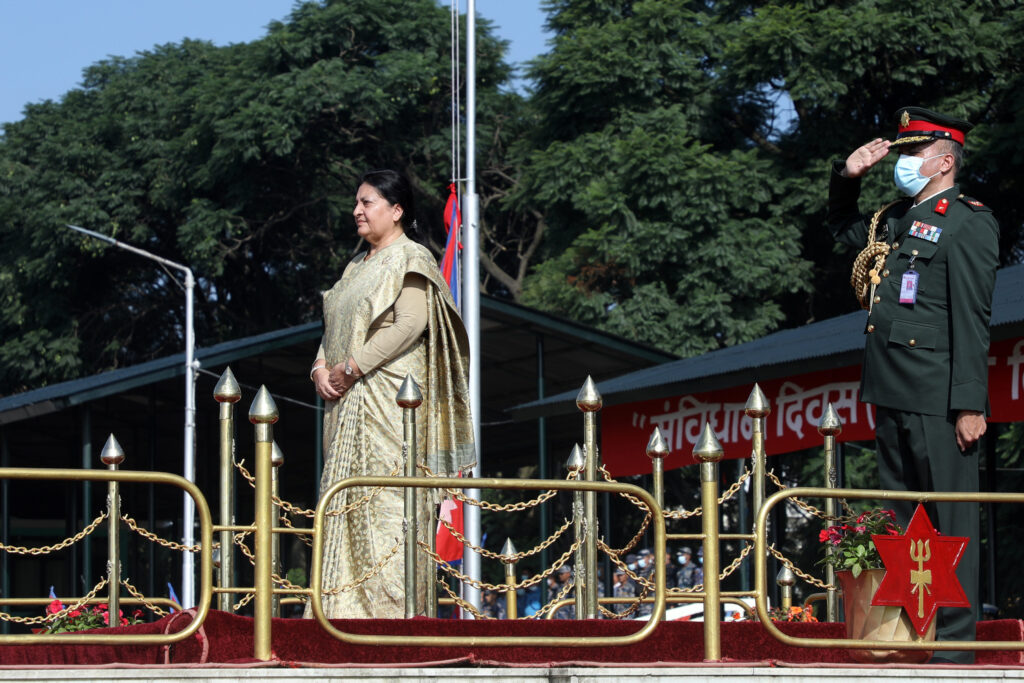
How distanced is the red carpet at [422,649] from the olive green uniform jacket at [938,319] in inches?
40.8

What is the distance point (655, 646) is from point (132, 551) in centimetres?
2912

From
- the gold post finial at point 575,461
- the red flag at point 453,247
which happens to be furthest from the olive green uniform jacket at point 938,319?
the red flag at point 453,247

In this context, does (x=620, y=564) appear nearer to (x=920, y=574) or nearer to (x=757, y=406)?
(x=757, y=406)

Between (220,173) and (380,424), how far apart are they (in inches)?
1142

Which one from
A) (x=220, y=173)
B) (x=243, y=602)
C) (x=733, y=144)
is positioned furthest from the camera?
(x=220, y=173)

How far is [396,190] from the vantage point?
693 centimetres

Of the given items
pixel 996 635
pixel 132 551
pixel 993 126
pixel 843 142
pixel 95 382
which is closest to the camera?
pixel 996 635

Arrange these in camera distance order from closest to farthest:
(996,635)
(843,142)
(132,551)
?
1. (996,635)
2. (843,142)
3. (132,551)

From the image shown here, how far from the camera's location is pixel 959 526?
224 inches

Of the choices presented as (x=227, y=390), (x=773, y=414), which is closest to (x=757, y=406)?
(x=227, y=390)

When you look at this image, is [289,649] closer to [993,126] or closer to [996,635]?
[996,635]

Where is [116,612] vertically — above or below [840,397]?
below

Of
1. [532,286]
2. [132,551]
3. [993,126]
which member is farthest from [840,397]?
[132,551]

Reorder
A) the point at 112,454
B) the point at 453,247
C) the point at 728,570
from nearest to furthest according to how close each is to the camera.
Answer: the point at 112,454, the point at 728,570, the point at 453,247
